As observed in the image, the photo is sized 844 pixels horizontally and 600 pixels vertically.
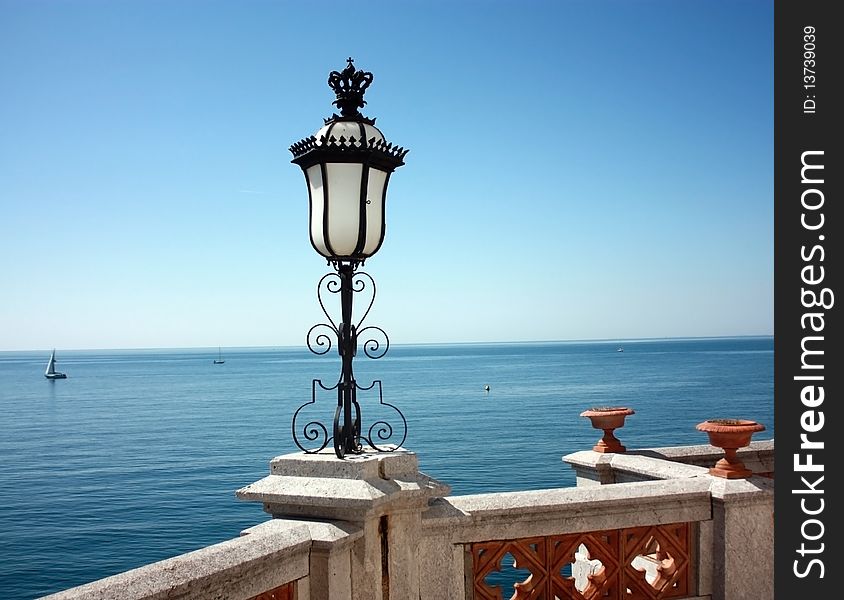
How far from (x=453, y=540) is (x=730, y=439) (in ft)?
7.04

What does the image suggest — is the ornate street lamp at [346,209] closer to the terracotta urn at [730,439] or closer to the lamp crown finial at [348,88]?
the lamp crown finial at [348,88]

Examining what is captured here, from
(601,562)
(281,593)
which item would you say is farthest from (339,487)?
(601,562)

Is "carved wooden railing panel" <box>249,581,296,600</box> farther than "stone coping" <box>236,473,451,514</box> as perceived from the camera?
No

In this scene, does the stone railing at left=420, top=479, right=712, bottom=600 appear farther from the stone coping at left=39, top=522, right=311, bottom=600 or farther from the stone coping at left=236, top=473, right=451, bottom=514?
the stone coping at left=39, top=522, right=311, bottom=600

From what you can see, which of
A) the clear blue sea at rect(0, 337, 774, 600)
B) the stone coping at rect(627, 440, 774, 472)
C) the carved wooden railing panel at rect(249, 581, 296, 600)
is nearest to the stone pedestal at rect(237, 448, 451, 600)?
the carved wooden railing panel at rect(249, 581, 296, 600)

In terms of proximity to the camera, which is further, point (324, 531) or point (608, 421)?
point (608, 421)

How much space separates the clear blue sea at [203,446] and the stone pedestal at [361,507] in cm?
2541

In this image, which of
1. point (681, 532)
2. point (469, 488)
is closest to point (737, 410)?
point (469, 488)

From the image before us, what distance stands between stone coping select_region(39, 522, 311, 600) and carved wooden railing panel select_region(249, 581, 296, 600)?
0.06m

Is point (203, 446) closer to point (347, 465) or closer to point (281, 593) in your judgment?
point (347, 465)

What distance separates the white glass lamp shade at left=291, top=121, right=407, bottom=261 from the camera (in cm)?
471

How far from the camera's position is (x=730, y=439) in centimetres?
544
